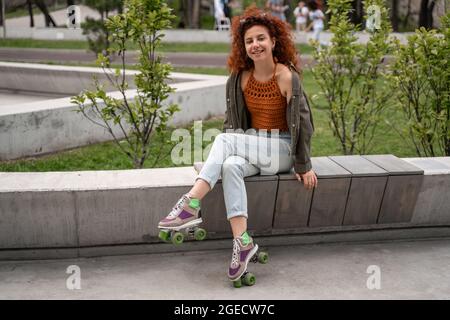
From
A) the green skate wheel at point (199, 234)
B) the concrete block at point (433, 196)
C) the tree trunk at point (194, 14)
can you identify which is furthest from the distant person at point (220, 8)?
the green skate wheel at point (199, 234)

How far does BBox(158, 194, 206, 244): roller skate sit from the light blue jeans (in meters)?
0.18

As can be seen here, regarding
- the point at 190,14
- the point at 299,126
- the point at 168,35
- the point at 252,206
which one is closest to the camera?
the point at 299,126

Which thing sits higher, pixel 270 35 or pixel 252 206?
pixel 270 35

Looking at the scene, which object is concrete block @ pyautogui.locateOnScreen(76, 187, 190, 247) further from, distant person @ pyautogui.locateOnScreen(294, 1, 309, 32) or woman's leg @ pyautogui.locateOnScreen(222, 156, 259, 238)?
distant person @ pyautogui.locateOnScreen(294, 1, 309, 32)

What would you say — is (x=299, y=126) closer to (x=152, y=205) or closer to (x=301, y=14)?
(x=152, y=205)

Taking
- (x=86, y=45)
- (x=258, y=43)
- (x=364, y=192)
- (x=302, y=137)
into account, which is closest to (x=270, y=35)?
(x=258, y=43)

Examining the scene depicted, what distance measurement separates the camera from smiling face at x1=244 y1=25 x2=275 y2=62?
14.0 ft

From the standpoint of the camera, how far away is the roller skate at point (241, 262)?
12.7 ft

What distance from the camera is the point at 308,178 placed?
423 centimetres

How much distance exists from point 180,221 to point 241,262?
433 millimetres

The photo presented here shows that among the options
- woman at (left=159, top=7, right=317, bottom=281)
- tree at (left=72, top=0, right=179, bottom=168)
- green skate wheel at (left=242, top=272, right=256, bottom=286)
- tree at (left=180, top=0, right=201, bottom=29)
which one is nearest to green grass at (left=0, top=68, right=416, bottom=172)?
tree at (left=72, top=0, right=179, bottom=168)

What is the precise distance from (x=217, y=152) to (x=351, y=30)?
286cm
